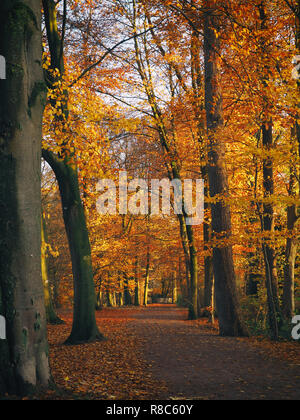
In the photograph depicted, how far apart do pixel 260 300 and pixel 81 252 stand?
313 inches

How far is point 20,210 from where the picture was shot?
4.68 metres

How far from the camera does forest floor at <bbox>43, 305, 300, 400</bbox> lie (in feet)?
17.0

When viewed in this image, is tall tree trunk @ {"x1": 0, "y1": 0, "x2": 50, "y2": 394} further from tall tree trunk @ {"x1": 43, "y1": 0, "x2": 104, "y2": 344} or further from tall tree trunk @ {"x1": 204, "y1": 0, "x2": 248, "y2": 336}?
tall tree trunk @ {"x1": 204, "y1": 0, "x2": 248, "y2": 336}

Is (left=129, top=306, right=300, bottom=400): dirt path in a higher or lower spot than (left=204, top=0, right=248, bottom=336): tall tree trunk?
lower

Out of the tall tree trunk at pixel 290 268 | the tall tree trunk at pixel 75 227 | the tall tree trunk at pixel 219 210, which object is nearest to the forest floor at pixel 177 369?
the tall tree trunk at pixel 75 227

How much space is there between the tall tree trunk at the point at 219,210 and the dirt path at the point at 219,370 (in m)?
0.95

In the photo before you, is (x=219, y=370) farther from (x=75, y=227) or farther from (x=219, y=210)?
(x=219, y=210)

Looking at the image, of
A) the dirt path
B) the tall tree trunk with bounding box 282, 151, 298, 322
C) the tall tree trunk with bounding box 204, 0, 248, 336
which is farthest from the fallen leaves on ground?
the tall tree trunk with bounding box 282, 151, 298, 322

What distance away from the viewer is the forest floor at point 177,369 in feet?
17.0

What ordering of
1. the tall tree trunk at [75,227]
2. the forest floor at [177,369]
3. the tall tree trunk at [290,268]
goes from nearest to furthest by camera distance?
the forest floor at [177,369]
the tall tree trunk at [75,227]
the tall tree trunk at [290,268]

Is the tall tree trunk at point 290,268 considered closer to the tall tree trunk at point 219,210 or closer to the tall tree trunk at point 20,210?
the tall tree trunk at point 219,210

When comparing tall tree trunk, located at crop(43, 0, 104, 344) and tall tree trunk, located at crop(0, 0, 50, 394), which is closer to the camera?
tall tree trunk, located at crop(0, 0, 50, 394)

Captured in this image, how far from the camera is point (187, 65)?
17750mm

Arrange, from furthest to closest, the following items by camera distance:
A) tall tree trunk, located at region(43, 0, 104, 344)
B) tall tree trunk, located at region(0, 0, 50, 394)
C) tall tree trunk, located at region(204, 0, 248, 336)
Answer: tall tree trunk, located at region(204, 0, 248, 336) < tall tree trunk, located at region(43, 0, 104, 344) < tall tree trunk, located at region(0, 0, 50, 394)
